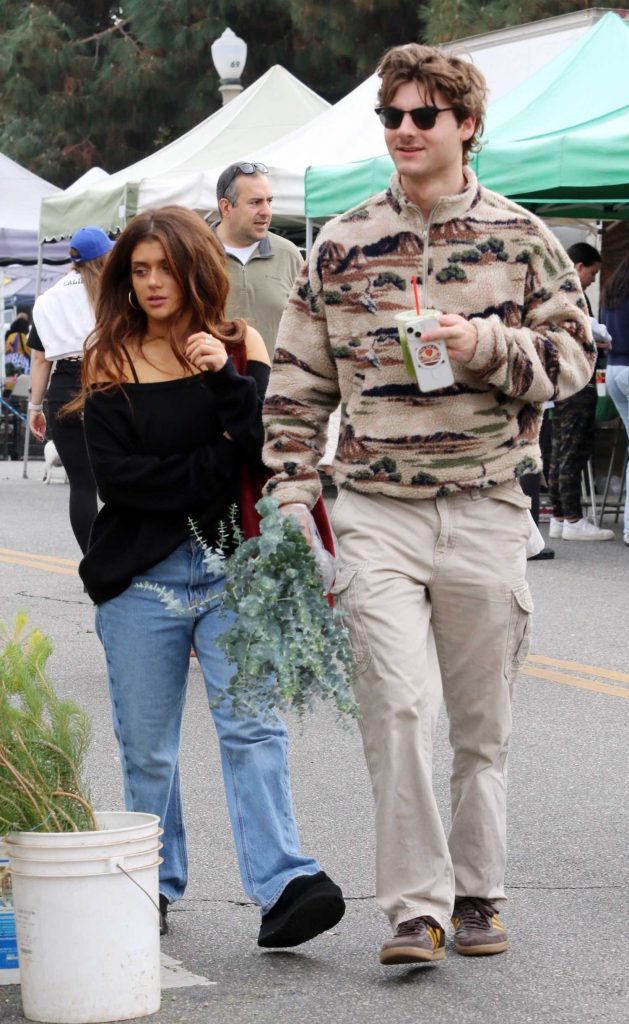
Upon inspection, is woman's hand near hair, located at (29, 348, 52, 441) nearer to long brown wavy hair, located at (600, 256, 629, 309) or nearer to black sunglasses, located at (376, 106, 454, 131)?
long brown wavy hair, located at (600, 256, 629, 309)

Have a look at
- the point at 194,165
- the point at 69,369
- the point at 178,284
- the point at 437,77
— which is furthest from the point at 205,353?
the point at 194,165

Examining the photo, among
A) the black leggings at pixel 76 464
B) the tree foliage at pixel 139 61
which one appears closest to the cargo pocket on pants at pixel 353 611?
the black leggings at pixel 76 464

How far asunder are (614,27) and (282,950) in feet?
33.5

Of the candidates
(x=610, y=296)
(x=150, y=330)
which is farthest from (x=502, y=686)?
(x=610, y=296)

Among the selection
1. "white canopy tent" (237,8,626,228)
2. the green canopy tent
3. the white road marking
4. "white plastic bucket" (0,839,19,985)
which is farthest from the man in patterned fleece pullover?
"white canopy tent" (237,8,626,228)

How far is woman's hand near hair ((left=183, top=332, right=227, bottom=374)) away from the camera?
4055 mm

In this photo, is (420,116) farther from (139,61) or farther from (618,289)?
(139,61)

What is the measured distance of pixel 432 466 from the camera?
398 cm

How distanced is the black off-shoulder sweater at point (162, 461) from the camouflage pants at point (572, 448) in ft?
27.1

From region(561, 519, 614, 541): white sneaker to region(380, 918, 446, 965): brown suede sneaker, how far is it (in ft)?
28.6

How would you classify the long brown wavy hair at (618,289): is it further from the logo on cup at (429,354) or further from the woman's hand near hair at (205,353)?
the logo on cup at (429,354)

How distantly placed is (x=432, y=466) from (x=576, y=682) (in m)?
3.79

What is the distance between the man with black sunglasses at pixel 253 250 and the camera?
23.4 ft

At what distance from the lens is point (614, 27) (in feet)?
42.8
